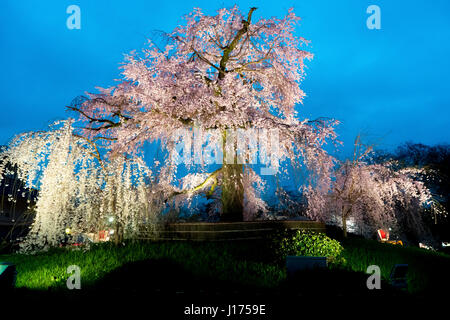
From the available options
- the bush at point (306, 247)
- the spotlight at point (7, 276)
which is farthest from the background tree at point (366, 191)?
the spotlight at point (7, 276)

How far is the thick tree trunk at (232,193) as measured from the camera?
38.1 ft

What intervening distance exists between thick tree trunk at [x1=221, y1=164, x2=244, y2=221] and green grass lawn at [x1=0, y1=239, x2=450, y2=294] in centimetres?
147

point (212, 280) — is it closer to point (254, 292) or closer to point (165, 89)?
point (254, 292)

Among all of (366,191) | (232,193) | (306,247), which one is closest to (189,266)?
(306,247)

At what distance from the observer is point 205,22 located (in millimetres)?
11703

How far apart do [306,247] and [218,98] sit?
18.9ft

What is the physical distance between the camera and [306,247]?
8.49 metres

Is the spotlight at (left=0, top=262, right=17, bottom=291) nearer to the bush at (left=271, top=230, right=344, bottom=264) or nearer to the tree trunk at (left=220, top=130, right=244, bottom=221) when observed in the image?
the bush at (left=271, top=230, right=344, bottom=264)

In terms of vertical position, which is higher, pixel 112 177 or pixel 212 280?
pixel 112 177

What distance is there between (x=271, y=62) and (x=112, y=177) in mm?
7836

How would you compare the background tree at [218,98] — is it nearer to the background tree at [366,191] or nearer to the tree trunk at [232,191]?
the tree trunk at [232,191]

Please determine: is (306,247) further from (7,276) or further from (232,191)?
(7,276)

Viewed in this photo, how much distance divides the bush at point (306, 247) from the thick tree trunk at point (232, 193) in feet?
9.27
